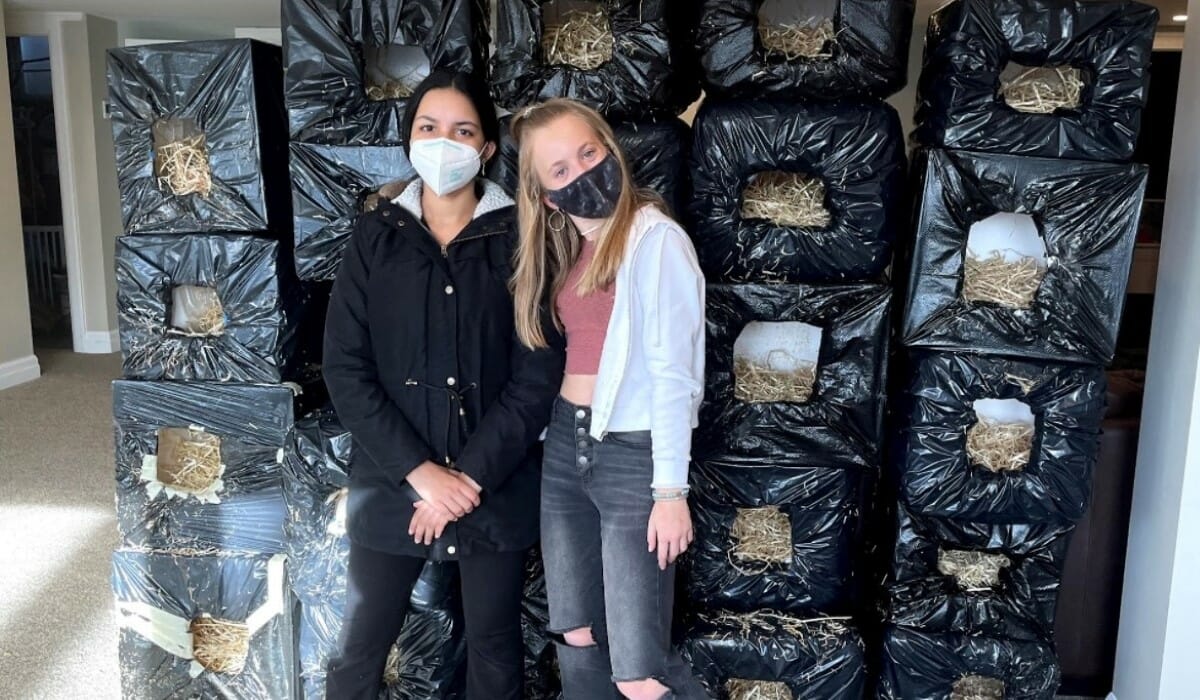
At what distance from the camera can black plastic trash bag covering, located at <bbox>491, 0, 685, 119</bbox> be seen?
1.99m

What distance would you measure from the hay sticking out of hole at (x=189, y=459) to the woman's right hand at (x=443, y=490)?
82cm

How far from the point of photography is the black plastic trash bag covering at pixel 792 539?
84.6 inches

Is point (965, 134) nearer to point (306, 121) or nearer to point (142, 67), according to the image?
point (306, 121)

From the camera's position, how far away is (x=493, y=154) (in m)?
1.86

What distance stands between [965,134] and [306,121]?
144cm

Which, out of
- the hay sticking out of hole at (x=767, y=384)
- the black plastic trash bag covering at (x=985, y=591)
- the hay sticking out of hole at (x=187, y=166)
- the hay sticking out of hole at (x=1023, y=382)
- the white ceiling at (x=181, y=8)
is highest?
the white ceiling at (x=181, y=8)

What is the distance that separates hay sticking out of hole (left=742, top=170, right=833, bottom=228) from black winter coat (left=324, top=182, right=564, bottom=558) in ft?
2.10

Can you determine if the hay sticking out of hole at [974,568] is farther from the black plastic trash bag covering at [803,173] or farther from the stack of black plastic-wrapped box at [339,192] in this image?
the stack of black plastic-wrapped box at [339,192]

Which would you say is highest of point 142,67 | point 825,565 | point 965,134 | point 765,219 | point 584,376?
point 142,67

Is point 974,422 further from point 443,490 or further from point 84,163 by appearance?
point 84,163

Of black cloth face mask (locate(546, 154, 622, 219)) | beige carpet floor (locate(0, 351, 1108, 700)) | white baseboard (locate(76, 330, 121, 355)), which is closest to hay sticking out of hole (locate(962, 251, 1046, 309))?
black cloth face mask (locate(546, 154, 622, 219))

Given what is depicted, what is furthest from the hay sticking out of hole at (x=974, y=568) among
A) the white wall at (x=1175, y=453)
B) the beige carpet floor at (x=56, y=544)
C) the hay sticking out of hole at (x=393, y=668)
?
the beige carpet floor at (x=56, y=544)

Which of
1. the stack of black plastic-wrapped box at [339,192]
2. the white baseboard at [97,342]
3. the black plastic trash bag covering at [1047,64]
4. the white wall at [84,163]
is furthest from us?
the white baseboard at [97,342]

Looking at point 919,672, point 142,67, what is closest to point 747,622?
point 919,672
